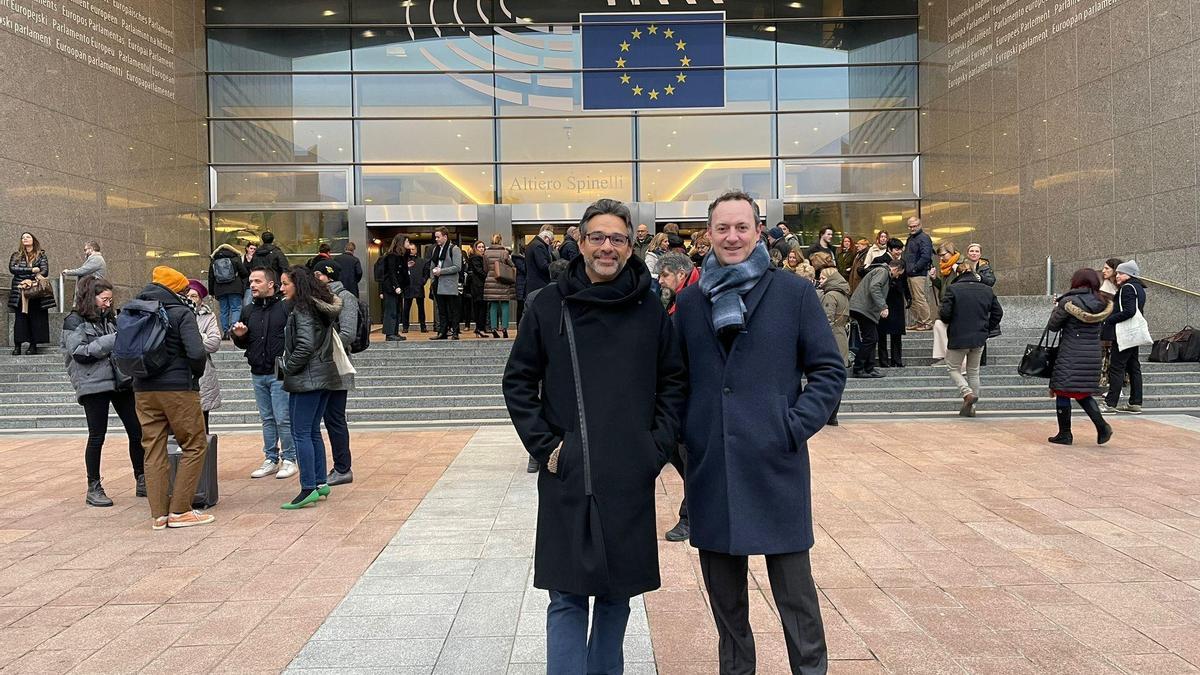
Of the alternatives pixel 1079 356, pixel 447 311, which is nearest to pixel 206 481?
pixel 1079 356

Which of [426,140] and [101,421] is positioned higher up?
[426,140]

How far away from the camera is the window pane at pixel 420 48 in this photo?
2141 centimetres

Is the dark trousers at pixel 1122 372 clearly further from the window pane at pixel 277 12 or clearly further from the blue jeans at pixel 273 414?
the window pane at pixel 277 12

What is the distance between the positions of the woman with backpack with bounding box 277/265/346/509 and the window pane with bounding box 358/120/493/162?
15268 millimetres

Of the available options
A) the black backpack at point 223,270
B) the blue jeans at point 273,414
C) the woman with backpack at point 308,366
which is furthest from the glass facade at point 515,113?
the woman with backpack at point 308,366

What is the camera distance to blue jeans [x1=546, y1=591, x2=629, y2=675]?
272 cm

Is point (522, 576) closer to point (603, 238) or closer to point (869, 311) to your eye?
point (603, 238)

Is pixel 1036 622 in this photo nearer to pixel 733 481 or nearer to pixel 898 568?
pixel 898 568

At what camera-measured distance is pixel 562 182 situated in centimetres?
2119

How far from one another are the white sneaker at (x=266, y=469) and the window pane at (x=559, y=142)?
14.6m

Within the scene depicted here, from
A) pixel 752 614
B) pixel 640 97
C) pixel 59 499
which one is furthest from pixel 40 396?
pixel 640 97

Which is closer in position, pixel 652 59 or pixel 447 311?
pixel 447 311

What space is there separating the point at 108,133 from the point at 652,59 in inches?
477

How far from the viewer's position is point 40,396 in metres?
11.8
